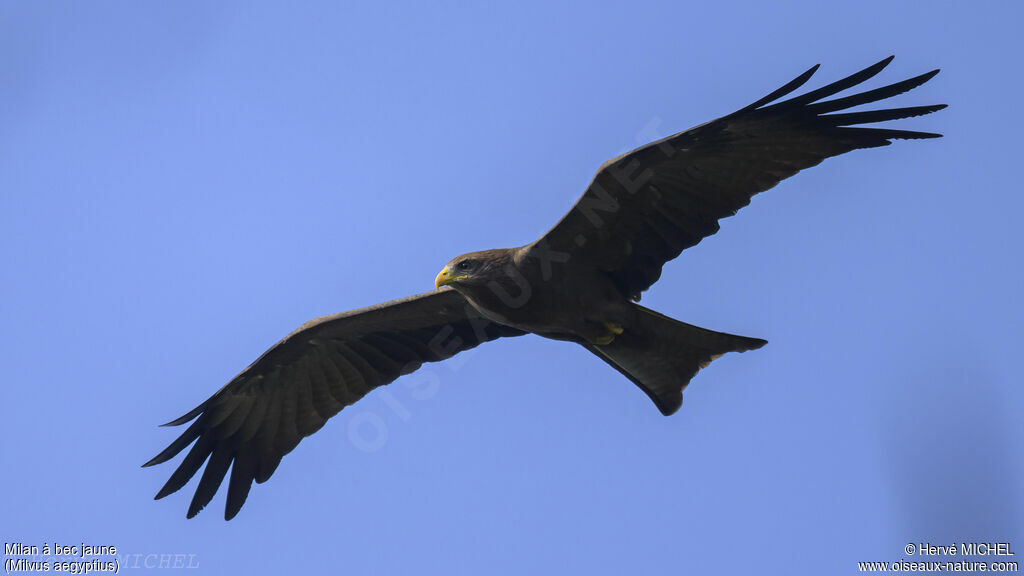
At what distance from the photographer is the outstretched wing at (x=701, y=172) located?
8.13m

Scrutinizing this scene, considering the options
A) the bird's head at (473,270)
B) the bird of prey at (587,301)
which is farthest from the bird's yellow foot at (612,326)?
the bird's head at (473,270)

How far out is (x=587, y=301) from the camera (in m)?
8.88

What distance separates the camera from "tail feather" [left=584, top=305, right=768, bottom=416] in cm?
894

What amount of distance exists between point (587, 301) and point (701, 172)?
1.46m

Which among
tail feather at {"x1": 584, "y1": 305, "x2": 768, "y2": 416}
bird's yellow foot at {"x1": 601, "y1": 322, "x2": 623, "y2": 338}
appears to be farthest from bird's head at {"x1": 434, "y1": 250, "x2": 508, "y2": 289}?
tail feather at {"x1": 584, "y1": 305, "x2": 768, "y2": 416}

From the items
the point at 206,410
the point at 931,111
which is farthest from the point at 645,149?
the point at 206,410

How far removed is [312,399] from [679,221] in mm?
4193

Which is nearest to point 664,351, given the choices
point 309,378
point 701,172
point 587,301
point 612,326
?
point 612,326

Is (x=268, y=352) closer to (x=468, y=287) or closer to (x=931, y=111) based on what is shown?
(x=468, y=287)

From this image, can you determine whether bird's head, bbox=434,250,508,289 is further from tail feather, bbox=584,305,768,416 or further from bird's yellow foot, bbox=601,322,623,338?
tail feather, bbox=584,305,768,416

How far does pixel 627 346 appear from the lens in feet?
30.1

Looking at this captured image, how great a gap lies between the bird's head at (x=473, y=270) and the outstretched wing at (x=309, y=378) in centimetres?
111

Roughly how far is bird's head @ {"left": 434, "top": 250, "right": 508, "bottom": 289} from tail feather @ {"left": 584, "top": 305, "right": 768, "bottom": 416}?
1.23 metres

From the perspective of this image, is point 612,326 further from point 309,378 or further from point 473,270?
point 309,378
